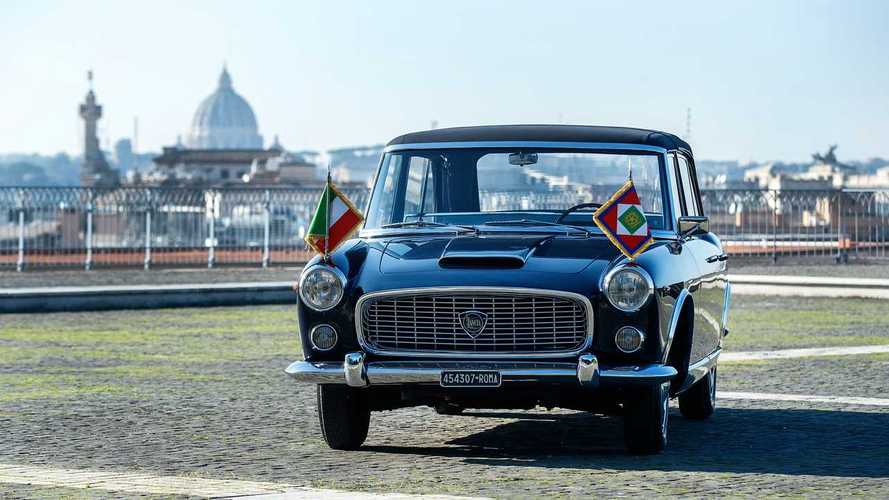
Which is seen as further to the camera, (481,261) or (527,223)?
(527,223)

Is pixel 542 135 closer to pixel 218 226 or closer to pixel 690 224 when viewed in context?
pixel 690 224

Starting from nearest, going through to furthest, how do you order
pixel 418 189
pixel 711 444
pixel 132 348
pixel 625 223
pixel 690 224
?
pixel 625 223, pixel 711 444, pixel 690 224, pixel 418 189, pixel 132 348

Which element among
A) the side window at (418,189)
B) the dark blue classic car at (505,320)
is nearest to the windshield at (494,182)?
the side window at (418,189)

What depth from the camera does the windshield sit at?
10.2 meters

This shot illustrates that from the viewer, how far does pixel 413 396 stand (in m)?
9.09

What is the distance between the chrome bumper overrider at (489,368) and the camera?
871 centimetres

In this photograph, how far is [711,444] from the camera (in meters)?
9.71

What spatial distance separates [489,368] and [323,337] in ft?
3.05

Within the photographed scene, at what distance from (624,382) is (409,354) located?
109cm

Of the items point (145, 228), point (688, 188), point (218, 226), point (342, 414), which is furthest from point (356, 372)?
point (218, 226)

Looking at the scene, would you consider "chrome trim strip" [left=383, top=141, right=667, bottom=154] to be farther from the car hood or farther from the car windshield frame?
the car hood

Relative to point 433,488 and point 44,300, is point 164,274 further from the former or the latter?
point 433,488

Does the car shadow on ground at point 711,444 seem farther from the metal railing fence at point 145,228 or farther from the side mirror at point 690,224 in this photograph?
the metal railing fence at point 145,228

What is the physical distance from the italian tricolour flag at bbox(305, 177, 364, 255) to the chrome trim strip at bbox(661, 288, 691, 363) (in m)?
1.85
